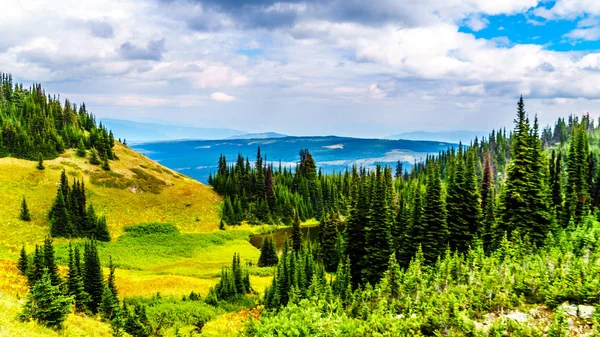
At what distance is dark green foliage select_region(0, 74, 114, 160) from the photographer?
112562mm

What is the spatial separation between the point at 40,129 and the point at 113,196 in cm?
5205

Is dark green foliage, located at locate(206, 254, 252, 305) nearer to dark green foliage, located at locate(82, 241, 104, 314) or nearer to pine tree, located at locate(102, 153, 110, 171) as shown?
dark green foliage, located at locate(82, 241, 104, 314)

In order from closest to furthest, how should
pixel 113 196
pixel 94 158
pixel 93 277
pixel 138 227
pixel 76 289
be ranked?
pixel 76 289, pixel 93 277, pixel 138 227, pixel 113 196, pixel 94 158

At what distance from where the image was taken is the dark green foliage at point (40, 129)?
112562 millimetres

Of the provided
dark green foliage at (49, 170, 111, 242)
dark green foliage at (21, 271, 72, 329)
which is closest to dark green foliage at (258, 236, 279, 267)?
dark green foliage at (49, 170, 111, 242)

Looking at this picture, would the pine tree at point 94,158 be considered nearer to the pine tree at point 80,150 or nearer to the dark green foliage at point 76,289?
the pine tree at point 80,150

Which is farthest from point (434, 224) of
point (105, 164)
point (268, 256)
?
point (105, 164)

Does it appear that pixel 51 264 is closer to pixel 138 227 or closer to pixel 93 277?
pixel 93 277

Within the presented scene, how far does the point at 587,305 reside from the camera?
16328 mm

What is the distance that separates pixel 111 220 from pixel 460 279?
9093 cm

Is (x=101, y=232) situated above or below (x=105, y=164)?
below

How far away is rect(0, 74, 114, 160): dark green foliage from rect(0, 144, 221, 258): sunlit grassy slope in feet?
16.8

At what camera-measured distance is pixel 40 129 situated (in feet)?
429

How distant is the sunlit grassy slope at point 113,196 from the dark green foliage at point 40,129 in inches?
202
